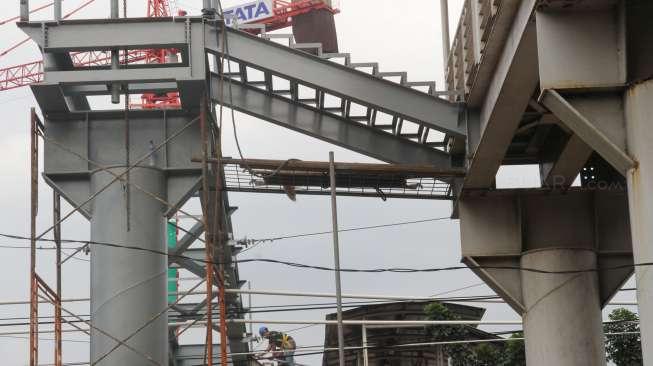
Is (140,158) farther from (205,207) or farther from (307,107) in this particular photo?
(307,107)

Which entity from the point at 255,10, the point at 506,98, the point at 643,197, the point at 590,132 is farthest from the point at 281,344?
the point at 255,10

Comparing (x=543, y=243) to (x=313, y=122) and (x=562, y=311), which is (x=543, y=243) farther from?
(x=313, y=122)

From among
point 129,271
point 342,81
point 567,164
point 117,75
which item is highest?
point 117,75

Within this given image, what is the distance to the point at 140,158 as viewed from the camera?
23.2 m

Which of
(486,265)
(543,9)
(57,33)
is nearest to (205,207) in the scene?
(57,33)

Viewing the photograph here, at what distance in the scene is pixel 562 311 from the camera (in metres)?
22.9

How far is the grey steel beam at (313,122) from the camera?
2367cm

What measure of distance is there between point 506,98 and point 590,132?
478 cm

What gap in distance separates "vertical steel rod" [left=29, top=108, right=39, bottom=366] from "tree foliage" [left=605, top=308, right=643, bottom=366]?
16.0 meters

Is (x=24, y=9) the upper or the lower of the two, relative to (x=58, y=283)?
upper

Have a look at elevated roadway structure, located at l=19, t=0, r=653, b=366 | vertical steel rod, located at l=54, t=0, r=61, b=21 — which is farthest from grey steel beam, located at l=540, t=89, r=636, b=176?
vertical steel rod, located at l=54, t=0, r=61, b=21

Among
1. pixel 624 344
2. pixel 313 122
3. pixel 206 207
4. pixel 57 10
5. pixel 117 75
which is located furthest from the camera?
pixel 624 344

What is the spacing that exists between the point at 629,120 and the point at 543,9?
1965 millimetres

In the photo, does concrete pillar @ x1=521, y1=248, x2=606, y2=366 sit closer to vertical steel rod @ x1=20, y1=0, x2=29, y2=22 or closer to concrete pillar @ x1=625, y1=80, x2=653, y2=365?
concrete pillar @ x1=625, y1=80, x2=653, y2=365
